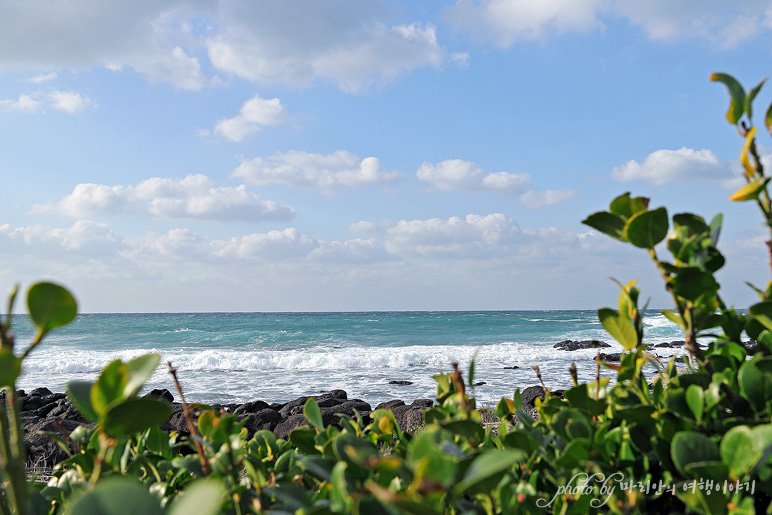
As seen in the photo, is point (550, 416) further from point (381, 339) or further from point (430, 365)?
point (381, 339)

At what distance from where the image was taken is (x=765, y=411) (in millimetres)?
819

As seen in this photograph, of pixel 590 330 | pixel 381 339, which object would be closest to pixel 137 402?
pixel 381 339

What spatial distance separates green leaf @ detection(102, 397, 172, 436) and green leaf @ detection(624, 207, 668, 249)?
2.20 feet

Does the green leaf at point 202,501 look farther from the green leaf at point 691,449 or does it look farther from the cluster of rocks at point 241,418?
the cluster of rocks at point 241,418

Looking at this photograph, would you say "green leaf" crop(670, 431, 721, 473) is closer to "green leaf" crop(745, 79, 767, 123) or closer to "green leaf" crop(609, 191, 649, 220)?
"green leaf" crop(609, 191, 649, 220)

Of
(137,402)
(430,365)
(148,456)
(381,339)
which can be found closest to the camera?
(137,402)

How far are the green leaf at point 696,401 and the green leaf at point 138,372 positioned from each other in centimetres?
73

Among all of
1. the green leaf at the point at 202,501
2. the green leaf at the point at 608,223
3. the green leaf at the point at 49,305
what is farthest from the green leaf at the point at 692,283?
the green leaf at the point at 49,305

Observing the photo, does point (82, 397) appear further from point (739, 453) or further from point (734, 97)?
point (734, 97)

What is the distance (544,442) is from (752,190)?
0.50m

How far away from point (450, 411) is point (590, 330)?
34.5 meters

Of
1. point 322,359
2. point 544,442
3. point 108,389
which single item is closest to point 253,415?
point 544,442

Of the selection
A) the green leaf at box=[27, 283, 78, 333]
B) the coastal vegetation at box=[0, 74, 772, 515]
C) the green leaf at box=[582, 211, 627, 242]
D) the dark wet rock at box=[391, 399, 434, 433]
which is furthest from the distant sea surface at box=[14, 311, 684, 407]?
the green leaf at box=[582, 211, 627, 242]

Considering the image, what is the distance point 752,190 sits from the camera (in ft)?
2.61
